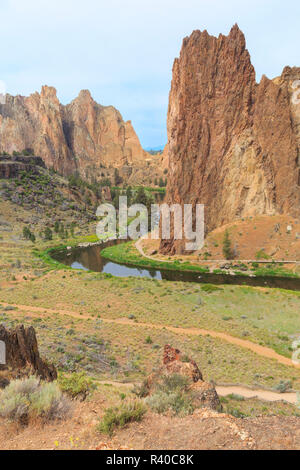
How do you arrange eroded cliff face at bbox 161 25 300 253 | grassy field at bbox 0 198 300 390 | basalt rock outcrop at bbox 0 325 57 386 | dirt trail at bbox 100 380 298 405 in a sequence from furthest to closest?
eroded cliff face at bbox 161 25 300 253 → grassy field at bbox 0 198 300 390 → dirt trail at bbox 100 380 298 405 → basalt rock outcrop at bbox 0 325 57 386

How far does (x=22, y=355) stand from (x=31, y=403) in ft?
10.3

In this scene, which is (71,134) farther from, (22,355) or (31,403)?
(31,403)

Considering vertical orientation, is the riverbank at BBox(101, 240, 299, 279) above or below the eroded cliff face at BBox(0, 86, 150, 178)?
below

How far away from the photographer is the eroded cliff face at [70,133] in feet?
461

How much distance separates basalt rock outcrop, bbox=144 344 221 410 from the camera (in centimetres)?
761

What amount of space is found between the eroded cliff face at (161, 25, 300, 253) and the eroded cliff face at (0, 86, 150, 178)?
364 ft

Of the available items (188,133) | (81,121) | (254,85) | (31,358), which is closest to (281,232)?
(188,133)

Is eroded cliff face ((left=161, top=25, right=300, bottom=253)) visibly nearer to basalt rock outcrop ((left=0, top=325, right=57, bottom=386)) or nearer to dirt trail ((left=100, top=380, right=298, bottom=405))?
dirt trail ((left=100, top=380, right=298, bottom=405))

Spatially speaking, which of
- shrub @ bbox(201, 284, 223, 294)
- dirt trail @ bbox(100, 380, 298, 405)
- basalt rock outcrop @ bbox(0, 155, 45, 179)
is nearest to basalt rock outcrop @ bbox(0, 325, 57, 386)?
dirt trail @ bbox(100, 380, 298, 405)

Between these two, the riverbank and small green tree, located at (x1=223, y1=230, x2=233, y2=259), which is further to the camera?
small green tree, located at (x1=223, y1=230, x2=233, y2=259)

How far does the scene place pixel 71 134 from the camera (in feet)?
543

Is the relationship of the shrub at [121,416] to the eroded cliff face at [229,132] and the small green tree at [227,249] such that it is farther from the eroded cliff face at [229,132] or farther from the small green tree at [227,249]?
the eroded cliff face at [229,132]

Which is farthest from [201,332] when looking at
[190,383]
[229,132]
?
[229,132]

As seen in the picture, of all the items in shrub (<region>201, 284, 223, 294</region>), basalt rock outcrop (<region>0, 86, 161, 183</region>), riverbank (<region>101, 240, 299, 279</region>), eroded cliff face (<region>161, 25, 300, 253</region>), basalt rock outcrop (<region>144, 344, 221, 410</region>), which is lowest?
shrub (<region>201, 284, 223, 294</region>)
